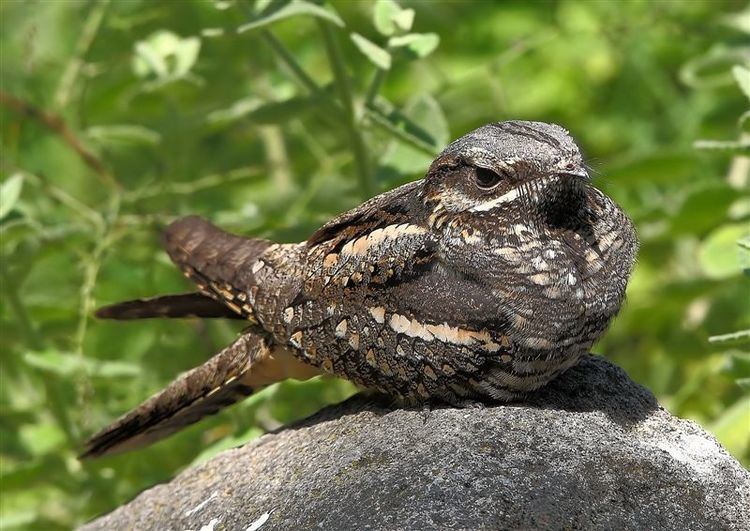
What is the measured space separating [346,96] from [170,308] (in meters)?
0.89

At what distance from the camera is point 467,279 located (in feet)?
8.05

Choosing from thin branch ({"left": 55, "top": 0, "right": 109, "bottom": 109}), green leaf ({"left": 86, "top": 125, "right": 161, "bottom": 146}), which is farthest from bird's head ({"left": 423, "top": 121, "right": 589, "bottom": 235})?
thin branch ({"left": 55, "top": 0, "right": 109, "bottom": 109})

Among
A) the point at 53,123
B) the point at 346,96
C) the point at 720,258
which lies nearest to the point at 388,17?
the point at 346,96

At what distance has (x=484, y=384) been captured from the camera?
8.00ft

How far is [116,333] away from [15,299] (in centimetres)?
51

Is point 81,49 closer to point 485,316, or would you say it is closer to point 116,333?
point 116,333

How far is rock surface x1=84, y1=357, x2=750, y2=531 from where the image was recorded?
2193 millimetres

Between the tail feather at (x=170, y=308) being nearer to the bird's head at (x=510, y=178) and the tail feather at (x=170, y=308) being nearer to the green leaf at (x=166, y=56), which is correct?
the bird's head at (x=510, y=178)

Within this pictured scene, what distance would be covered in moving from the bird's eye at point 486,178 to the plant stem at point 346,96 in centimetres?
100

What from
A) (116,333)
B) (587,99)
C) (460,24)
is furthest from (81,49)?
(587,99)

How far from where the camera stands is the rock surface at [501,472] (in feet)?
7.20

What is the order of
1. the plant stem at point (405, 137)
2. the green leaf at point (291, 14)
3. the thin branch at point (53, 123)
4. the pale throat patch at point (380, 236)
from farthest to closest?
the thin branch at point (53, 123), the plant stem at point (405, 137), the green leaf at point (291, 14), the pale throat patch at point (380, 236)

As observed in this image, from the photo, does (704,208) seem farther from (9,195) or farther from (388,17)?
(9,195)

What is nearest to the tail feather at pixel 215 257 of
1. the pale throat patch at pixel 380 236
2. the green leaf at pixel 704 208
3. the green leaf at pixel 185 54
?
the pale throat patch at pixel 380 236
